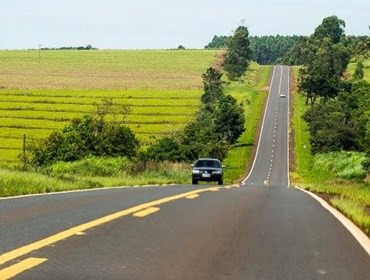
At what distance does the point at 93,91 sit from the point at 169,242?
121 metres

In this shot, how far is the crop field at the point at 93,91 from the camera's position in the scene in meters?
96.9

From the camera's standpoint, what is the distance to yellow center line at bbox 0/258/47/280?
17.2ft

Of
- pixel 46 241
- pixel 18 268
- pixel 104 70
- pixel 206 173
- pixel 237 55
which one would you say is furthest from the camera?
pixel 104 70

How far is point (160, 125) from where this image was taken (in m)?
100

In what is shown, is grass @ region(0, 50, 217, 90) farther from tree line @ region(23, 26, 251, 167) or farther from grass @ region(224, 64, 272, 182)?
tree line @ region(23, 26, 251, 167)

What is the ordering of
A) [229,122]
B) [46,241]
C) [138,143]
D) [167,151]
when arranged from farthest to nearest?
[229,122], [167,151], [138,143], [46,241]

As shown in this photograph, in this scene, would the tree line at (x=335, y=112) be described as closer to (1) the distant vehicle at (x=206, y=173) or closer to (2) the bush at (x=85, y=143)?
(2) the bush at (x=85, y=143)

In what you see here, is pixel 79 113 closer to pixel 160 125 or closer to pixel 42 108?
pixel 42 108

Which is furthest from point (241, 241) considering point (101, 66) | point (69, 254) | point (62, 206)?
point (101, 66)

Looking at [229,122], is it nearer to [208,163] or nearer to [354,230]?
[208,163]

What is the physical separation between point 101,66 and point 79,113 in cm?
6881

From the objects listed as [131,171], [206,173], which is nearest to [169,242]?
[206,173]

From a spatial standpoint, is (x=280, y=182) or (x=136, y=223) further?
(x=280, y=182)

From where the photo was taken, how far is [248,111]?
4641 inches
